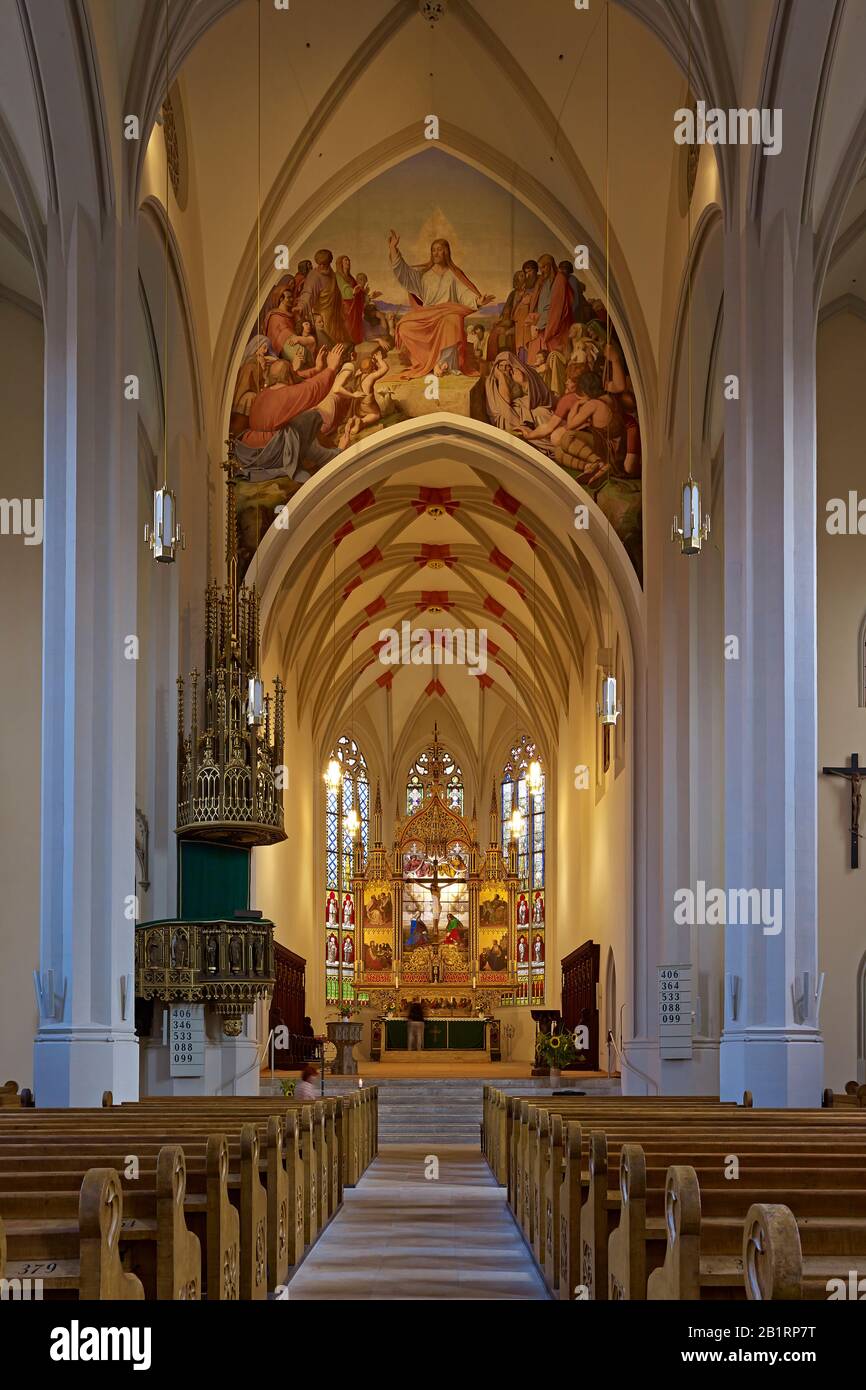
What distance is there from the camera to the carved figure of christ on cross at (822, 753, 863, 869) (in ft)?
54.3

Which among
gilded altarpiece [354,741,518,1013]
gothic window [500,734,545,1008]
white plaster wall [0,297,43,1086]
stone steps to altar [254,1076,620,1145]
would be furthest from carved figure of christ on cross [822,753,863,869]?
gilded altarpiece [354,741,518,1013]

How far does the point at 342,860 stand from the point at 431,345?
16418 mm

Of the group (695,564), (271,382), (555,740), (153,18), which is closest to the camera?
(153,18)

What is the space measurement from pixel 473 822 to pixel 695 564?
55.9ft

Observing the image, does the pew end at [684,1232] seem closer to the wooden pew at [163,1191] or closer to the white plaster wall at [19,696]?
the wooden pew at [163,1191]

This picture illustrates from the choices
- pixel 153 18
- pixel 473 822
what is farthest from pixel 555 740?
pixel 153 18

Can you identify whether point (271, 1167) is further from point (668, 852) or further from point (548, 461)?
point (548, 461)

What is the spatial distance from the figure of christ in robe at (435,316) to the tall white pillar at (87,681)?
25.7 ft

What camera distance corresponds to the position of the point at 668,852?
58.9ft

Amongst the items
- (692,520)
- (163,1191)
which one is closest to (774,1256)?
(163,1191)

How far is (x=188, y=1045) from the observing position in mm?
16156

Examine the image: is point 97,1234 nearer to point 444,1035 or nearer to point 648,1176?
point 648,1176

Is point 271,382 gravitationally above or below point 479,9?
below
